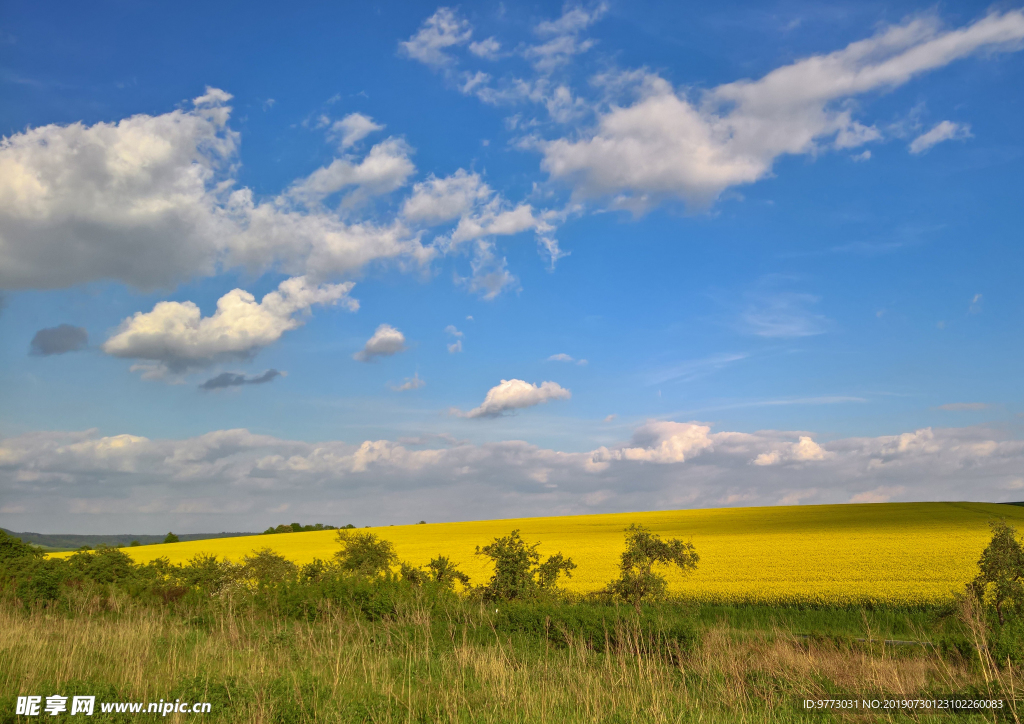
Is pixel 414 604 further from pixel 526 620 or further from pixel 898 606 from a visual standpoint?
pixel 898 606

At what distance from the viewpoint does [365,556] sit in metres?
19.0

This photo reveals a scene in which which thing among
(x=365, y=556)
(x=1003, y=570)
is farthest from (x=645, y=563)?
(x=365, y=556)

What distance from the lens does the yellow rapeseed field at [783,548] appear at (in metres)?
23.8

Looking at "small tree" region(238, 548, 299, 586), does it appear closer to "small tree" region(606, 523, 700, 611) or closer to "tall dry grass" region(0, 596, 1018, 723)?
"tall dry grass" region(0, 596, 1018, 723)

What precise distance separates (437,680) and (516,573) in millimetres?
7817

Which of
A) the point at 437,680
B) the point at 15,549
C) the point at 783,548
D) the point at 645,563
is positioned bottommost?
the point at 783,548

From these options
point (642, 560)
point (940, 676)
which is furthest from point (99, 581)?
point (940, 676)

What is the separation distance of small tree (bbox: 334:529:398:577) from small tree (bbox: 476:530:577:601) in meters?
3.55

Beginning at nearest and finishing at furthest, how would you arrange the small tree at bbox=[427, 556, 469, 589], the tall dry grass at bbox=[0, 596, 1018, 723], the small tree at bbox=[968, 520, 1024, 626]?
1. the tall dry grass at bbox=[0, 596, 1018, 723]
2. the small tree at bbox=[968, 520, 1024, 626]
3. the small tree at bbox=[427, 556, 469, 589]

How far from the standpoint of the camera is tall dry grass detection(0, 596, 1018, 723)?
702 cm

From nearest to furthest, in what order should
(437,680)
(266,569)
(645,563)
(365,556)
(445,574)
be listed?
(437,680) → (645,563) → (445,574) → (365,556) → (266,569)

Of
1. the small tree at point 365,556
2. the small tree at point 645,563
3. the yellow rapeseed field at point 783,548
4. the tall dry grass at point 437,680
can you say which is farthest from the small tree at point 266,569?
the yellow rapeseed field at point 783,548

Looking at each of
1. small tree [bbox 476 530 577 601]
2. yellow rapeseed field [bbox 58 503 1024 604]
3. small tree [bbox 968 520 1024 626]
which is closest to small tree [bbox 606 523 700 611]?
small tree [bbox 476 530 577 601]

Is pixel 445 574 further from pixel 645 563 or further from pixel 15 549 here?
pixel 15 549
